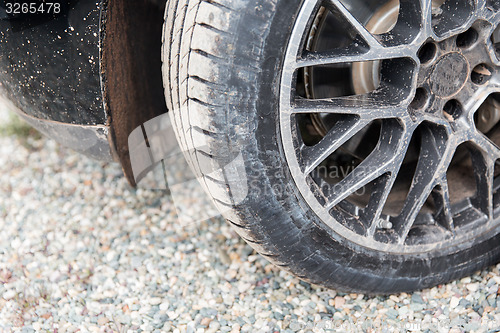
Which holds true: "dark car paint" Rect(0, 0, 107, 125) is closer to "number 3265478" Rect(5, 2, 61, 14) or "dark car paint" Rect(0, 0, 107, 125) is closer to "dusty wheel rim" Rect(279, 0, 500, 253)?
"number 3265478" Rect(5, 2, 61, 14)

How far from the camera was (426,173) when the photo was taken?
1.99 m

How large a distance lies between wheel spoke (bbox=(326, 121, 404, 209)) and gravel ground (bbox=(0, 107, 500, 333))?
51 cm

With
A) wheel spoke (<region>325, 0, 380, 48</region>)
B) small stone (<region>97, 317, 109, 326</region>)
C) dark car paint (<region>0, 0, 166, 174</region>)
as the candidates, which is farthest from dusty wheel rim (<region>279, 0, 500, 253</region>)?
small stone (<region>97, 317, 109, 326</region>)

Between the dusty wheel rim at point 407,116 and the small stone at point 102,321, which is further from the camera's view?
the small stone at point 102,321

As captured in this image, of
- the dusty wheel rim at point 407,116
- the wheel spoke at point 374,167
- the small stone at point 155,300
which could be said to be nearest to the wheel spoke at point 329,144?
the dusty wheel rim at point 407,116

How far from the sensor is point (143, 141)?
7.75ft

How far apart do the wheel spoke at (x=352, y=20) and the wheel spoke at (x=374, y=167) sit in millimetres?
324

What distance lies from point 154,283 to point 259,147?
0.91 meters

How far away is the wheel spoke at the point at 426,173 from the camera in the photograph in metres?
1.96

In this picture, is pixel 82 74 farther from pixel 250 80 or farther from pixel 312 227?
pixel 312 227

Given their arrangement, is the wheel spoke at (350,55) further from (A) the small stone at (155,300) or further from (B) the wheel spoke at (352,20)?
(A) the small stone at (155,300)

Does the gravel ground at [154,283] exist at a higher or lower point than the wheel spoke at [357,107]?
lower

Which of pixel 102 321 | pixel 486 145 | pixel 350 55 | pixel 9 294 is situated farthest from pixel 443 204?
pixel 9 294

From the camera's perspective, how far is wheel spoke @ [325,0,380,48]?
165 centimetres
